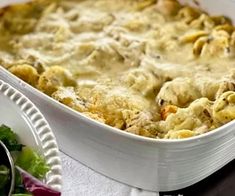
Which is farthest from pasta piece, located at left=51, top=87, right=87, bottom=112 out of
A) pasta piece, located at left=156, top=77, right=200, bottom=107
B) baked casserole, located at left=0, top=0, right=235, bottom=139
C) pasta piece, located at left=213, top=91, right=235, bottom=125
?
pasta piece, located at left=213, top=91, right=235, bottom=125

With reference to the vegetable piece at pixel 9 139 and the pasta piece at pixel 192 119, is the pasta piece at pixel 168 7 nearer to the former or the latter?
the pasta piece at pixel 192 119

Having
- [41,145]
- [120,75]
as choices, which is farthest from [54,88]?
[41,145]

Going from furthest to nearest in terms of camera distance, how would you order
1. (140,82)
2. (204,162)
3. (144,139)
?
(140,82) → (204,162) → (144,139)

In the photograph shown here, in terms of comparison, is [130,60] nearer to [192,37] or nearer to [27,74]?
[192,37]

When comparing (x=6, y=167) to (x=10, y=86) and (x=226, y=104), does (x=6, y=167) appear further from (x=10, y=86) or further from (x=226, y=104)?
(x=226, y=104)

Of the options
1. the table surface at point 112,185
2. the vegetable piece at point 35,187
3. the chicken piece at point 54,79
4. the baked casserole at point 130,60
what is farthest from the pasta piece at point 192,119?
the vegetable piece at point 35,187
